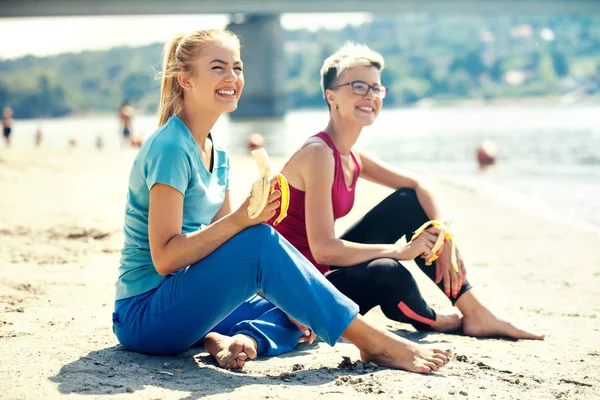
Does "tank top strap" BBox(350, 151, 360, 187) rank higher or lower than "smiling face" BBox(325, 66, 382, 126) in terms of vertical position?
lower

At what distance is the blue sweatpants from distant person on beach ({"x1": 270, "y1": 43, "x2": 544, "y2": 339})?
0.55m

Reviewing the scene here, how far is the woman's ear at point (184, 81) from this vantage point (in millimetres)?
2789

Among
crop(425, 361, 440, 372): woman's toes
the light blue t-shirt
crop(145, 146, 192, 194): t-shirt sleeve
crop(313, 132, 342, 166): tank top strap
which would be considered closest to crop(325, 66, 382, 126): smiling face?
crop(313, 132, 342, 166): tank top strap

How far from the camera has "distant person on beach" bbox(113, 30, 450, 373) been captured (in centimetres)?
254

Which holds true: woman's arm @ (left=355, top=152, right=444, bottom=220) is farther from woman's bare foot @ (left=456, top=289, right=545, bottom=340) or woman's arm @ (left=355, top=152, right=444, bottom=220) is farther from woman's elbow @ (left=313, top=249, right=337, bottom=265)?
woman's elbow @ (left=313, top=249, right=337, bottom=265)

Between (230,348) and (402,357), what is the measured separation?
64 cm

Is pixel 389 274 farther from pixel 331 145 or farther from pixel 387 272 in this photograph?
pixel 331 145

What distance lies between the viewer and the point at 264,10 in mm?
46156

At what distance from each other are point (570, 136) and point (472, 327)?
26637 millimetres

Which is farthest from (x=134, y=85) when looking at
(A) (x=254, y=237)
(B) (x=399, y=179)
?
(A) (x=254, y=237)

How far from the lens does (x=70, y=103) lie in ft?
262

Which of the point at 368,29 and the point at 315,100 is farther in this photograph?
the point at 368,29

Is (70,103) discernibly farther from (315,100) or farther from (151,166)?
(151,166)

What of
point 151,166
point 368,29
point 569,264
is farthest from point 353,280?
point 368,29
